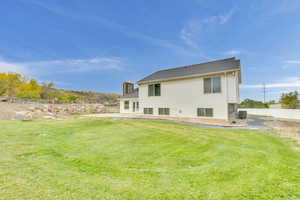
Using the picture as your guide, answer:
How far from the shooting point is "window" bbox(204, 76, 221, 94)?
11.5 meters

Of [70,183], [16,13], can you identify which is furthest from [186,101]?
[16,13]

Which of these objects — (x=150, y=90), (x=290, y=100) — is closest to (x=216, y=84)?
(x=150, y=90)

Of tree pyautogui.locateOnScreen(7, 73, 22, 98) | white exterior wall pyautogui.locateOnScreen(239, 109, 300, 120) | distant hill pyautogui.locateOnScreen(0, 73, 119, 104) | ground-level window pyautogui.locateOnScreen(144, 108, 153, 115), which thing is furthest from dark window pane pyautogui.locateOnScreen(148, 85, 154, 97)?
tree pyautogui.locateOnScreen(7, 73, 22, 98)

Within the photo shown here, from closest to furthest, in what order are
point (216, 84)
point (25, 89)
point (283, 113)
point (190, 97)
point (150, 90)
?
point (216, 84), point (190, 97), point (150, 90), point (283, 113), point (25, 89)

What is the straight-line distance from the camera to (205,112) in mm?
12016

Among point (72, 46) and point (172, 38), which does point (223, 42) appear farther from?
point (72, 46)

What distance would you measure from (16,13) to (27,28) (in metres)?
3.86

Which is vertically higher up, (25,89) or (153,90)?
(25,89)

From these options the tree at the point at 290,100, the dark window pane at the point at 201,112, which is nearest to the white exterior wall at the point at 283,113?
the tree at the point at 290,100

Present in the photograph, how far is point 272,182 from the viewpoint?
7.86 ft

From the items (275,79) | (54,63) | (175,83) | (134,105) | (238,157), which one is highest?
(54,63)

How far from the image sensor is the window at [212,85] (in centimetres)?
1151

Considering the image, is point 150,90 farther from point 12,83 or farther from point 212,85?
point 12,83

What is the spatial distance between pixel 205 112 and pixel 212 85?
8.05 ft
